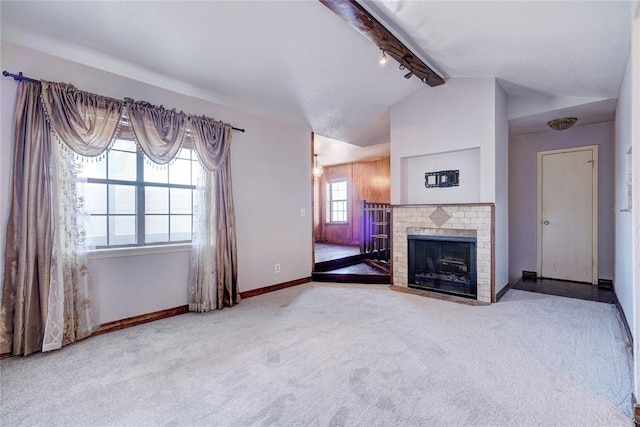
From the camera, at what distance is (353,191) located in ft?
26.5

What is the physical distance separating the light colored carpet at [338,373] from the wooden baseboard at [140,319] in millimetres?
117

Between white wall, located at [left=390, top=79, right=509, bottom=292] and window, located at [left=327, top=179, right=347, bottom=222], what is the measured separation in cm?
368

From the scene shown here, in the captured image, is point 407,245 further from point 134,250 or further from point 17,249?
point 17,249

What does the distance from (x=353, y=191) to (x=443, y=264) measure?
4143mm

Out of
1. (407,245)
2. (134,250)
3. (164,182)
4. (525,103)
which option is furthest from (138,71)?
(525,103)

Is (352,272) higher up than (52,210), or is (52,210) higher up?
(52,210)

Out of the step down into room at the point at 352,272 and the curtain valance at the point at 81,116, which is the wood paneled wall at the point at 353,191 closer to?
the step down into room at the point at 352,272

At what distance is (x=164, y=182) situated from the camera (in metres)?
3.42

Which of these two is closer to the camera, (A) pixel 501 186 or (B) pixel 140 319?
(B) pixel 140 319

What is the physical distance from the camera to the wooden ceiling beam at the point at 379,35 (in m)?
2.61

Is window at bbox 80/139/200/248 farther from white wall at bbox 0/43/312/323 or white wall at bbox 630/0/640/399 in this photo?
white wall at bbox 630/0/640/399

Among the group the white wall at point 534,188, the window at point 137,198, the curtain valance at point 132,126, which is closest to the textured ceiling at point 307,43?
the curtain valance at point 132,126

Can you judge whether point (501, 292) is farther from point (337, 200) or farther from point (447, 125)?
point (337, 200)

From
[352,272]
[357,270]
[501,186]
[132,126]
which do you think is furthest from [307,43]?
[357,270]
